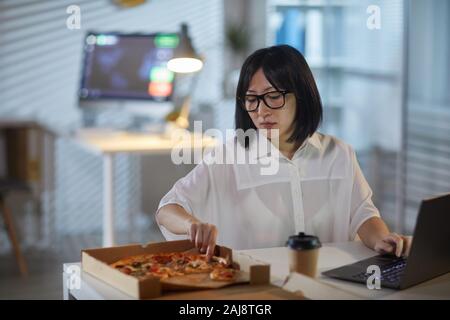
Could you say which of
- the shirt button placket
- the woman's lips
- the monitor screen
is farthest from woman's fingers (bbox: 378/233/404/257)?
the monitor screen

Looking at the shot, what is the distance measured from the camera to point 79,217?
5547mm

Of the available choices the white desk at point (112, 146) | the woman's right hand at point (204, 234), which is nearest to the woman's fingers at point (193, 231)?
the woman's right hand at point (204, 234)

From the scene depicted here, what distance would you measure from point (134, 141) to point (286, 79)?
6.92 feet

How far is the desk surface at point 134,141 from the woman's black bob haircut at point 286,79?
1752 millimetres

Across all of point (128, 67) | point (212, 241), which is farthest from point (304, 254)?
point (128, 67)

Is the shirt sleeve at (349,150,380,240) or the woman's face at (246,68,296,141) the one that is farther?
the shirt sleeve at (349,150,380,240)

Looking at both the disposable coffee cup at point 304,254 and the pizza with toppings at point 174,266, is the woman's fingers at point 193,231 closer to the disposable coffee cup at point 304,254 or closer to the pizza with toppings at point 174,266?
the pizza with toppings at point 174,266

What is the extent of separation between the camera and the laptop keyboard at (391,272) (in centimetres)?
177

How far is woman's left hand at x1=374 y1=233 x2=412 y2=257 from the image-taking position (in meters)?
1.98

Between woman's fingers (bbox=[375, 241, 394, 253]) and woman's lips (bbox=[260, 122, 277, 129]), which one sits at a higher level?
Answer: woman's lips (bbox=[260, 122, 277, 129])

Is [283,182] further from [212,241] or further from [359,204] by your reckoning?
[212,241]

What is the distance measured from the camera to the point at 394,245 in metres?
1.99

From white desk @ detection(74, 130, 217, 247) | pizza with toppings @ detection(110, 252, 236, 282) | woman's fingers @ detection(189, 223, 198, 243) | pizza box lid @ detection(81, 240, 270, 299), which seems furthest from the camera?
white desk @ detection(74, 130, 217, 247)

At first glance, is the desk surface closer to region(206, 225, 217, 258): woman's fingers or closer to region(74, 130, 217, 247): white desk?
region(74, 130, 217, 247): white desk
